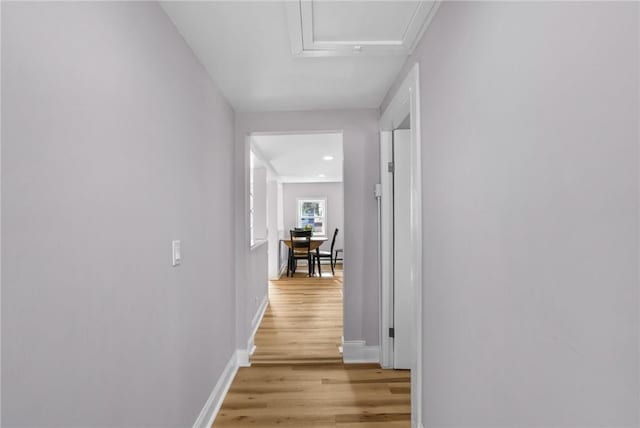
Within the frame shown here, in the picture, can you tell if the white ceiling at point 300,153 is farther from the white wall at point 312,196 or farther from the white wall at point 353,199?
the white wall at point 312,196

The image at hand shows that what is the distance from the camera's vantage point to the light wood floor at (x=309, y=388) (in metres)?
2.07

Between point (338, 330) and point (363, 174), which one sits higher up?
point (363, 174)

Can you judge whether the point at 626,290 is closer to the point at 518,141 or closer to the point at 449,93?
the point at 518,141

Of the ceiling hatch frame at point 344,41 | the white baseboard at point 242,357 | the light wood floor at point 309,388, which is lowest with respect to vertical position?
the light wood floor at point 309,388

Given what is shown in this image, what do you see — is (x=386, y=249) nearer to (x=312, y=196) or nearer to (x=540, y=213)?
(x=540, y=213)

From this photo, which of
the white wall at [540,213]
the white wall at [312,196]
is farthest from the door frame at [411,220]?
the white wall at [312,196]

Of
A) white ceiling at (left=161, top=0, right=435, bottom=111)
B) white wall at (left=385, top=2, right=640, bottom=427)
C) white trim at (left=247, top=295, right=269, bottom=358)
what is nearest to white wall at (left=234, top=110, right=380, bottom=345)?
white trim at (left=247, top=295, right=269, bottom=358)

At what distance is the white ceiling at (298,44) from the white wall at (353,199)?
0.99ft

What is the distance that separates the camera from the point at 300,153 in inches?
190

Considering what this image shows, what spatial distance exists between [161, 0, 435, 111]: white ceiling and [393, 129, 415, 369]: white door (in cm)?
48

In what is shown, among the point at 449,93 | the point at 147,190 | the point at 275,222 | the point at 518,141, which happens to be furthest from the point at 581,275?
the point at 275,222

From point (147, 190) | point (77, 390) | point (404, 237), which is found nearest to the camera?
point (77, 390)

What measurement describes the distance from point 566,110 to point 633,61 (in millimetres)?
149

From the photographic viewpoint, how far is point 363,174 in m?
2.81
